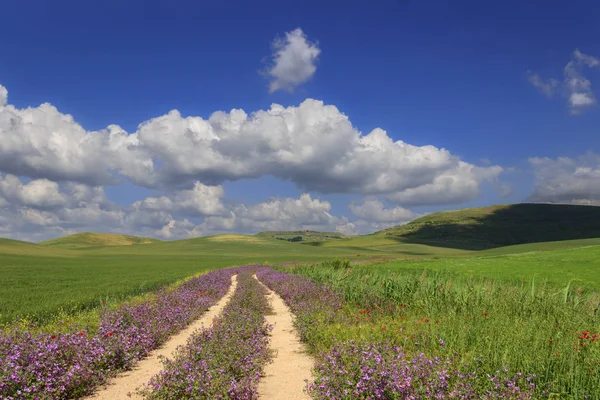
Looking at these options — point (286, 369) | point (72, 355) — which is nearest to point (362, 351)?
point (286, 369)

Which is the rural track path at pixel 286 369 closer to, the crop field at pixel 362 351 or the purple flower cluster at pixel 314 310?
the crop field at pixel 362 351

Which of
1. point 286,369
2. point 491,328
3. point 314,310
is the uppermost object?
point 491,328

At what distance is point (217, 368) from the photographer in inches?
282

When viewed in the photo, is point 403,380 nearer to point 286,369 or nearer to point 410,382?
point 410,382

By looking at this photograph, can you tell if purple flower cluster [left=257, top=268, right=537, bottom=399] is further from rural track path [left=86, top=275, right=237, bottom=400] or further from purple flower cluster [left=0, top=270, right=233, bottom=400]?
purple flower cluster [left=0, top=270, right=233, bottom=400]

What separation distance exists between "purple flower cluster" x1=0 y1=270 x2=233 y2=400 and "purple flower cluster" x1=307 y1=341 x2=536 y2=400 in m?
4.42

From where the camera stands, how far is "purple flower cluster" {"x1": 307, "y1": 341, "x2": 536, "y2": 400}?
17.3 ft

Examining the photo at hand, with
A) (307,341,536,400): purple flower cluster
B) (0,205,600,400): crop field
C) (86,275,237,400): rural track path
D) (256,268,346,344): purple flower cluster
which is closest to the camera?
(307,341,536,400): purple flower cluster

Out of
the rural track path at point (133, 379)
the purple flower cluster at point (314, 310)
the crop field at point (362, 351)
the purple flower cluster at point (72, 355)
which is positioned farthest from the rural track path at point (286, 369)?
the purple flower cluster at point (72, 355)

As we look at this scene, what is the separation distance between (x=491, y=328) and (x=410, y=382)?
381cm

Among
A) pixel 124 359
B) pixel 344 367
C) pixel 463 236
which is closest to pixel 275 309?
pixel 124 359

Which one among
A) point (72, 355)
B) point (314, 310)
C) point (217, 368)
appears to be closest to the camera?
point (217, 368)

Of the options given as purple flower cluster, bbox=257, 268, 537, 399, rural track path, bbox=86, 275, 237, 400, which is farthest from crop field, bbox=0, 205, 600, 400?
rural track path, bbox=86, 275, 237, 400

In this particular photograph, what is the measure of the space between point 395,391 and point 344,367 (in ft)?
4.31
